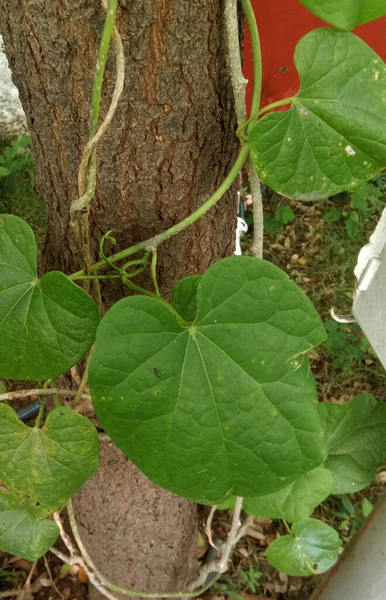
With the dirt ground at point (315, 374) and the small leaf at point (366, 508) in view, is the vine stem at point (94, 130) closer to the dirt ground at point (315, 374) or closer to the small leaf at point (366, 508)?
the dirt ground at point (315, 374)

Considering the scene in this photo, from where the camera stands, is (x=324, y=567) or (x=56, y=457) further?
(x=324, y=567)

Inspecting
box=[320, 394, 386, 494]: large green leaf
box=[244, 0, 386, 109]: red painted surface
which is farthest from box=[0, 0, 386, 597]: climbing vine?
Result: box=[244, 0, 386, 109]: red painted surface

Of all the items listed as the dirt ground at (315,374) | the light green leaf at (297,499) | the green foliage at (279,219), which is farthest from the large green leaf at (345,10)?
the green foliage at (279,219)

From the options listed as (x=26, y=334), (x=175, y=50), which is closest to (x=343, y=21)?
(x=175, y=50)

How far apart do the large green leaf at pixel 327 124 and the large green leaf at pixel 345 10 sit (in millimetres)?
15

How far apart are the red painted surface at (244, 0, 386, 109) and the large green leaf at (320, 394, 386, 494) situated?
1.22 metres

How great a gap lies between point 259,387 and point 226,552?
66 centimetres

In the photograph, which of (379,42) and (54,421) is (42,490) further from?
(379,42)

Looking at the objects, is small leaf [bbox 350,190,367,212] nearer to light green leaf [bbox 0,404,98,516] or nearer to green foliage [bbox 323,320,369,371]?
green foliage [bbox 323,320,369,371]

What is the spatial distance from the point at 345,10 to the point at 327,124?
12 cm

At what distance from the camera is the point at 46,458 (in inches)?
32.0

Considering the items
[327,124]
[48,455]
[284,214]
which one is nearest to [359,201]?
[284,214]

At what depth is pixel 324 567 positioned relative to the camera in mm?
1243

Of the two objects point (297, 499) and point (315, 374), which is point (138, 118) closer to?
point (297, 499)
